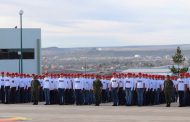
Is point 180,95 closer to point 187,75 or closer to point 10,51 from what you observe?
point 187,75

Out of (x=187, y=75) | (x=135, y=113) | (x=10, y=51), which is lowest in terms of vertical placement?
(x=135, y=113)

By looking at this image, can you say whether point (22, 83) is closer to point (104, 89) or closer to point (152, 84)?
point (104, 89)

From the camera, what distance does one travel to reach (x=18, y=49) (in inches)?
2461

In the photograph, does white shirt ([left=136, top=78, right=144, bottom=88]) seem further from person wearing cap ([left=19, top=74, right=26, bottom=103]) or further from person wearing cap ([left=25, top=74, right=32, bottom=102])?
person wearing cap ([left=19, top=74, right=26, bottom=103])

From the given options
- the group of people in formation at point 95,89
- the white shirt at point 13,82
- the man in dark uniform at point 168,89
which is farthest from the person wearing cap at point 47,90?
the man in dark uniform at point 168,89

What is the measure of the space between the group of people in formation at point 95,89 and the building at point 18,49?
32924mm

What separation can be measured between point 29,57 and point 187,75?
1520 inches

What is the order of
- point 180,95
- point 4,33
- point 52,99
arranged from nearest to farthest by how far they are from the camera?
point 180,95 < point 52,99 < point 4,33

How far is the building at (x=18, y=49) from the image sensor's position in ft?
204

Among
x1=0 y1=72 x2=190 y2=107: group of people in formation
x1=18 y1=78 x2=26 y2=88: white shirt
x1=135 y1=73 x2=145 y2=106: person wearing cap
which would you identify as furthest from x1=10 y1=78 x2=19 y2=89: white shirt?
x1=135 y1=73 x2=145 y2=106: person wearing cap

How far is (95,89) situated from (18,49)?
37.4 m

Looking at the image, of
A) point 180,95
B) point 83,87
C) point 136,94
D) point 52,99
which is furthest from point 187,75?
point 52,99

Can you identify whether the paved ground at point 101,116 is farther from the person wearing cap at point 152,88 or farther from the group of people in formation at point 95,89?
the person wearing cap at point 152,88

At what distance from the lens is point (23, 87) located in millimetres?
28938
